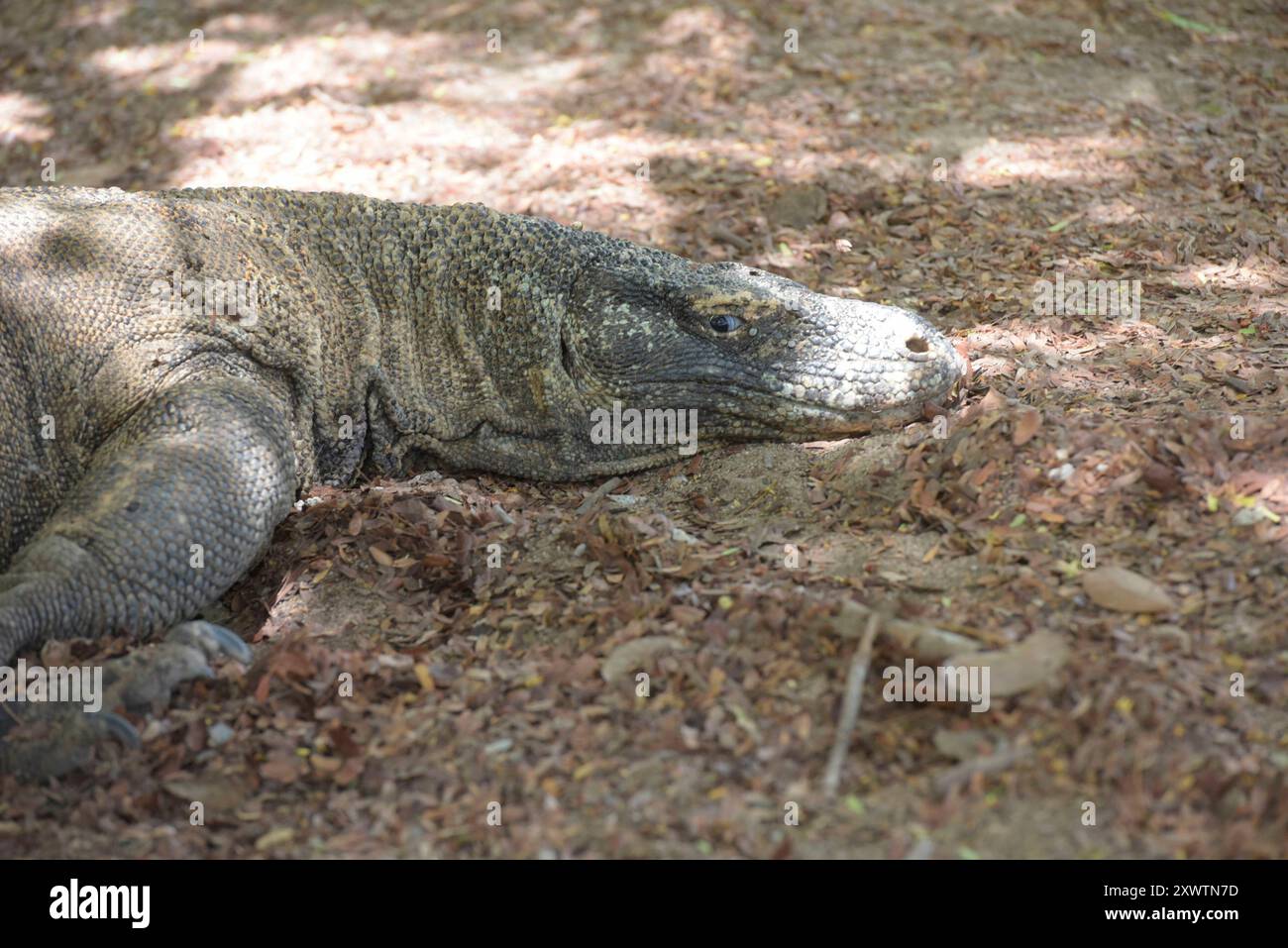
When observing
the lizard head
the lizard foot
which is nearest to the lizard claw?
the lizard foot

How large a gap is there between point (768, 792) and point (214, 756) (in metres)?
1.75

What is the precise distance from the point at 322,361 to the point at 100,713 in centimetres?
188

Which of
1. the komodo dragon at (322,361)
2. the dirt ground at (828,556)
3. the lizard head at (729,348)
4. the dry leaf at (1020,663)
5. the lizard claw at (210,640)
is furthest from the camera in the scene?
the lizard head at (729,348)

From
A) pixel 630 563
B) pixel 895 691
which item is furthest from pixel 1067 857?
pixel 630 563

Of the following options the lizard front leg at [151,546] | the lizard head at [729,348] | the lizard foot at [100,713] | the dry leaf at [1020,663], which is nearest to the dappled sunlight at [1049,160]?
the lizard head at [729,348]

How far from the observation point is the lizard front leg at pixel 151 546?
4027 millimetres

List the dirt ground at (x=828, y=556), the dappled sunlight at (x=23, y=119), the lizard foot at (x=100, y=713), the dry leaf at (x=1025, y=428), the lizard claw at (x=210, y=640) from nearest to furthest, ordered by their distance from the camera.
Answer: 1. the dirt ground at (x=828, y=556)
2. the lizard foot at (x=100, y=713)
3. the lizard claw at (x=210, y=640)
4. the dry leaf at (x=1025, y=428)
5. the dappled sunlight at (x=23, y=119)

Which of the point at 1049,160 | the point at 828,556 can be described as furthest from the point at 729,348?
the point at 1049,160

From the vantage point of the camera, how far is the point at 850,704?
361 cm

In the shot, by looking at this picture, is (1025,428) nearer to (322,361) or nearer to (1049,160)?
(322,361)

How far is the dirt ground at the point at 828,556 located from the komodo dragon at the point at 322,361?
0.23 meters

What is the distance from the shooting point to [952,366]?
5.34m

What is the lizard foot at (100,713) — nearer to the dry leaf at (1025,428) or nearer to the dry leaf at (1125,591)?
the dry leaf at (1125,591)

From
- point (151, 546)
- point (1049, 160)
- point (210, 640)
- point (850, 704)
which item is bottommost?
point (1049, 160)
